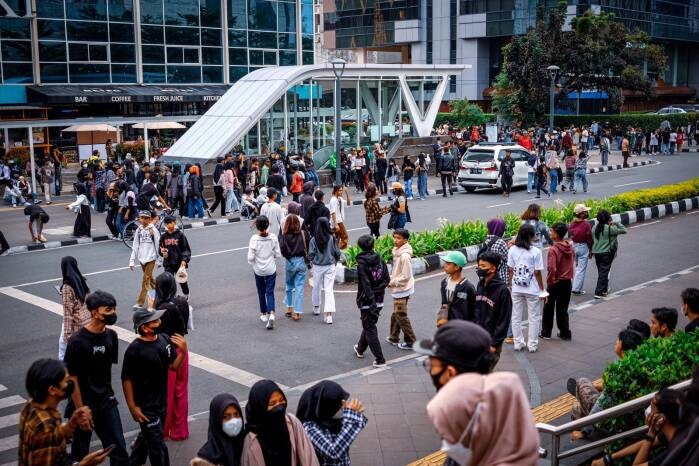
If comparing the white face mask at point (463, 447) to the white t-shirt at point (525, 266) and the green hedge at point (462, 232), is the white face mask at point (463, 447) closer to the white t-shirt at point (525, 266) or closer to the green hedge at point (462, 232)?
the white t-shirt at point (525, 266)

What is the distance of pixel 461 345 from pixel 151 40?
37981mm

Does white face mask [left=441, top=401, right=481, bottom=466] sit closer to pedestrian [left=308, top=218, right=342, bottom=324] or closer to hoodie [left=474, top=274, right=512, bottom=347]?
hoodie [left=474, top=274, right=512, bottom=347]

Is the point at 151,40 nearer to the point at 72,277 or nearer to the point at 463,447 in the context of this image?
the point at 72,277

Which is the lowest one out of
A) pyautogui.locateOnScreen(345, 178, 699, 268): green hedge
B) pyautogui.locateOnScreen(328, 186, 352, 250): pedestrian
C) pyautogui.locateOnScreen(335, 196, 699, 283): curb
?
pyautogui.locateOnScreen(335, 196, 699, 283): curb

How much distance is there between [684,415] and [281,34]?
4213cm

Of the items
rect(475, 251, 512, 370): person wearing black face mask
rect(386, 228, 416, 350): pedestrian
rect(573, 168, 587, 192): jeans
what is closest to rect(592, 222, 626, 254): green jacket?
rect(386, 228, 416, 350): pedestrian

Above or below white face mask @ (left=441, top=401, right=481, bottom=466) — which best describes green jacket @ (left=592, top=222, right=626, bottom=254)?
below

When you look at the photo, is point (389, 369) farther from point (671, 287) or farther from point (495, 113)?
point (495, 113)

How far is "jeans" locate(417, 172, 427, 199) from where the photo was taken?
26.6m

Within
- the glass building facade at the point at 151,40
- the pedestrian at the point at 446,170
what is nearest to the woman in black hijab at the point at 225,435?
the pedestrian at the point at 446,170

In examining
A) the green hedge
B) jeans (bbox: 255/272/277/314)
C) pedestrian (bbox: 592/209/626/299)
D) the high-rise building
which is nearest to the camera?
jeans (bbox: 255/272/277/314)

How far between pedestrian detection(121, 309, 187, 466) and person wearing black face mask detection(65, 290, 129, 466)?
145 millimetres

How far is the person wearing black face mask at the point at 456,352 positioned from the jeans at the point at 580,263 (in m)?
10.1

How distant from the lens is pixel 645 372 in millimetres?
6465
